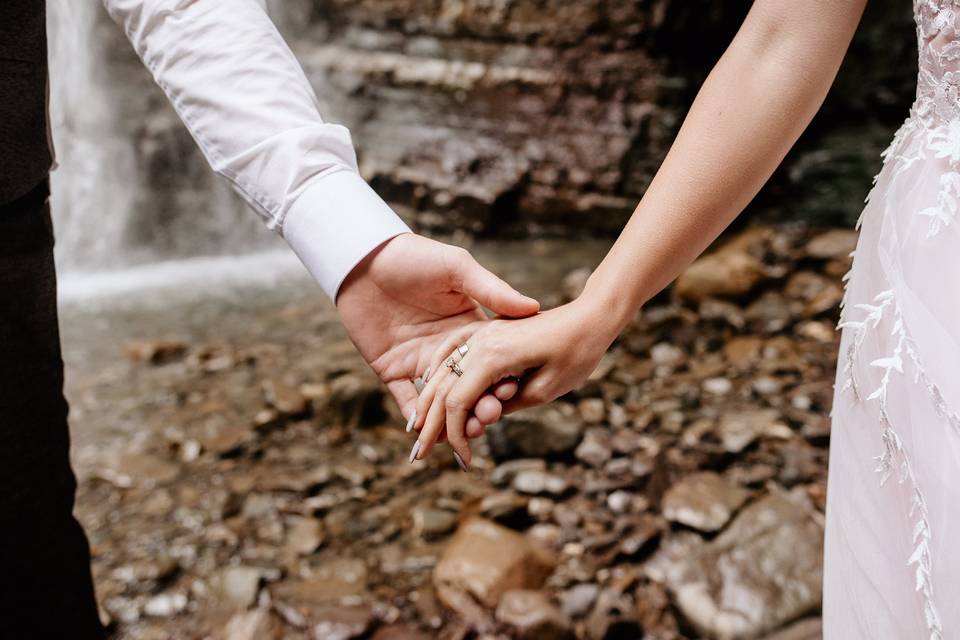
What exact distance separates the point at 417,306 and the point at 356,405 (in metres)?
2.07

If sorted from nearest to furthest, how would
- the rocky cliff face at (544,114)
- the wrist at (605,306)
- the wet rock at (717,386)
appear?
the wrist at (605,306) → the wet rock at (717,386) → the rocky cliff face at (544,114)

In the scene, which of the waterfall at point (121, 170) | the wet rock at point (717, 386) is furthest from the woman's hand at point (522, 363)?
the waterfall at point (121, 170)

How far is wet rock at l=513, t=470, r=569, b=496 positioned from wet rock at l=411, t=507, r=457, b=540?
286 mm

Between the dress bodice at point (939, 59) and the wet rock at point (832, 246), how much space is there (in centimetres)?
427

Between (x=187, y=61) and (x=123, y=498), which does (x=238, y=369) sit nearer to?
(x=123, y=498)

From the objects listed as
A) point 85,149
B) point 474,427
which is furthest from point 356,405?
point 85,149

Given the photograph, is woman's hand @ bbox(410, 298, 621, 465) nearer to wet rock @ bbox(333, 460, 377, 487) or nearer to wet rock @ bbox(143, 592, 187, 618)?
wet rock @ bbox(143, 592, 187, 618)

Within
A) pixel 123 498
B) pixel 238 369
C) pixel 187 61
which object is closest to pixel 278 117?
pixel 187 61

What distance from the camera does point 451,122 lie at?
6.79 metres

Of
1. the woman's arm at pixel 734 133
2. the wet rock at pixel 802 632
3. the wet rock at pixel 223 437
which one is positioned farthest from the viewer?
the wet rock at pixel 223 437

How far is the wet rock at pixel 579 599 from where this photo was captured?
7.43 ft

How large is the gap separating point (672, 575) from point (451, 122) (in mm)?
5305

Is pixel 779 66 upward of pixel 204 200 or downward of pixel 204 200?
upward

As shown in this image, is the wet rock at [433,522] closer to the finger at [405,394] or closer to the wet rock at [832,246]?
the finger at [405,394]
